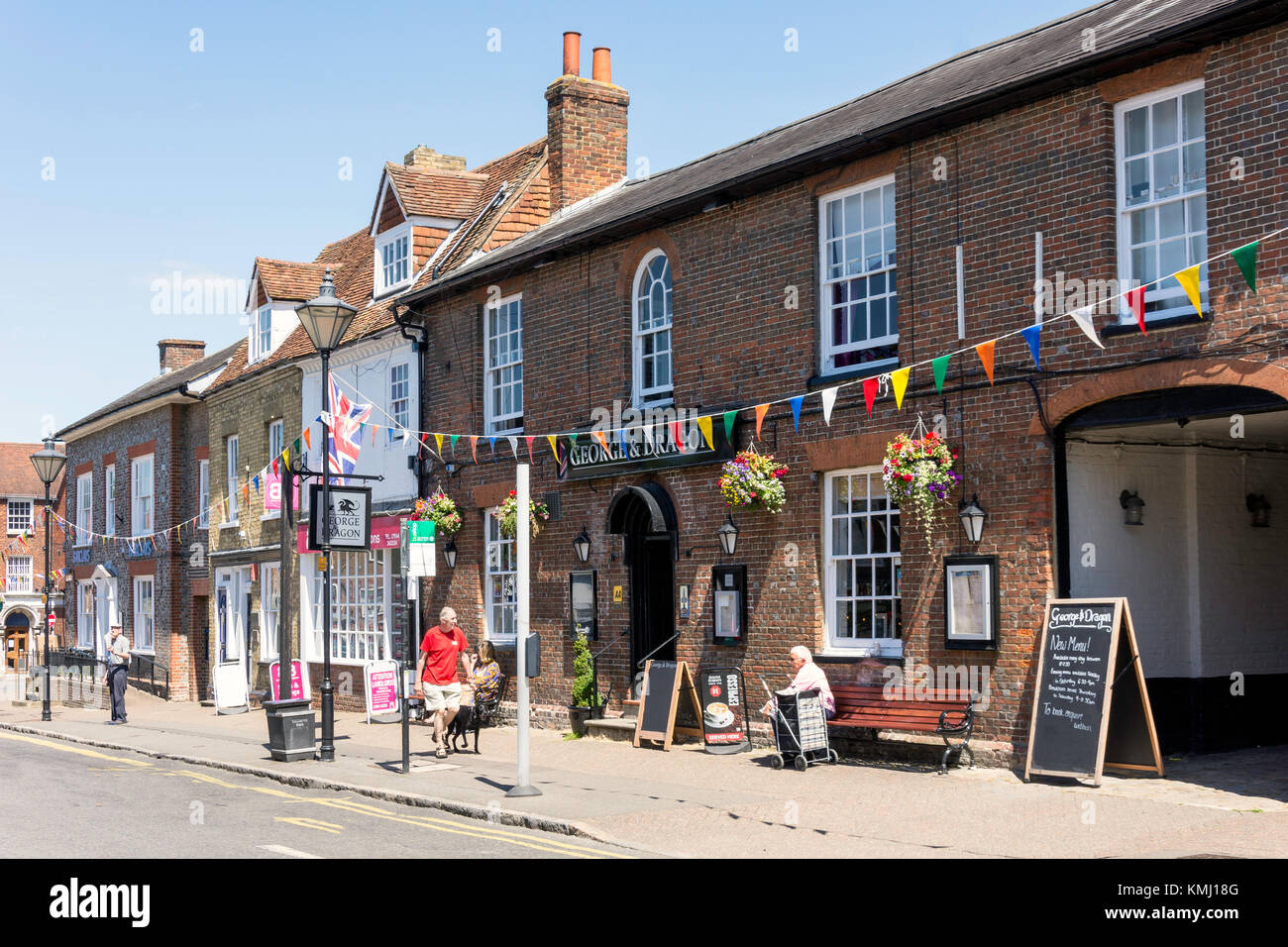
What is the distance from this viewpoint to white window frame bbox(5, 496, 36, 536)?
67.3 metres

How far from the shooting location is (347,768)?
15.6 meters

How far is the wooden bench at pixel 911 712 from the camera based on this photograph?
43.3ft

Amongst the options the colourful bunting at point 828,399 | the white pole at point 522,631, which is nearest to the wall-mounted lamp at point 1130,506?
the colourful bunting at point 828,399

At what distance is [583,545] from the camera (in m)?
18.7

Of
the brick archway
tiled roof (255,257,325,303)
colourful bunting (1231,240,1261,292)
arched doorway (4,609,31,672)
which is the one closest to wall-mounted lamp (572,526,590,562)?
the brick archway

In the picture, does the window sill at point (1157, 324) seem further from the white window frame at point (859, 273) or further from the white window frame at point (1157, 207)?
the white window frame at point (859, 273)

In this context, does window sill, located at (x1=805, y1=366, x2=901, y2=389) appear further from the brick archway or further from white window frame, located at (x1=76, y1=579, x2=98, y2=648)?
white window frame, located at (x1=76, y1=579, x2=98, y2=648)

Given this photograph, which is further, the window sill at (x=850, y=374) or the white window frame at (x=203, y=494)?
the white window frame at (x=203, y=494)

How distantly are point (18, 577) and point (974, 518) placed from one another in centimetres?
6518

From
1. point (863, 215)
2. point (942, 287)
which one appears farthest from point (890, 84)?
point (942, 287)

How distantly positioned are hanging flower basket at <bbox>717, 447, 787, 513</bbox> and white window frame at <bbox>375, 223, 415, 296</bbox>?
1054 cm

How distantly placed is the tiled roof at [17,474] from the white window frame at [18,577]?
3372mm

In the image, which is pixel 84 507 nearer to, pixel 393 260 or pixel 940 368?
pixel 393 260

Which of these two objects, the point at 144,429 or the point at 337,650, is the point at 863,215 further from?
the point at 144,429
